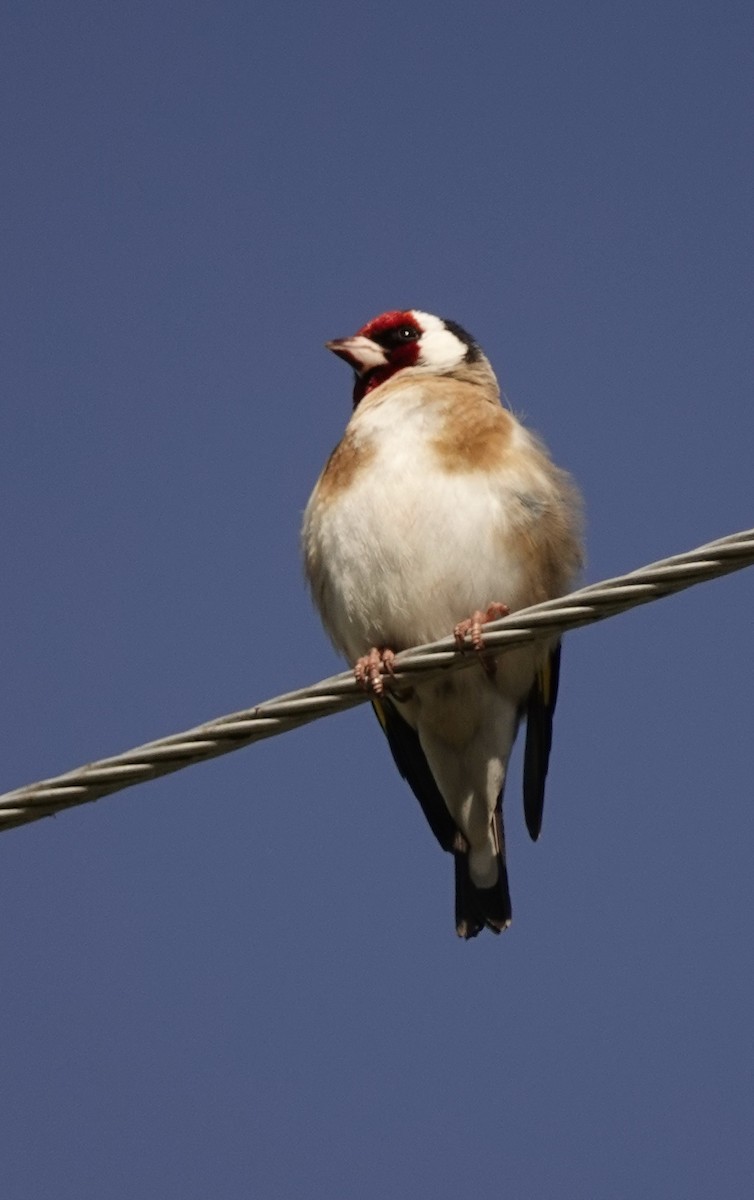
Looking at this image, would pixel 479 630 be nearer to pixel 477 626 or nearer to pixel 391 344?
pixel 477 626

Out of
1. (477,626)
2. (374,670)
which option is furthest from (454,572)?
(477,626)

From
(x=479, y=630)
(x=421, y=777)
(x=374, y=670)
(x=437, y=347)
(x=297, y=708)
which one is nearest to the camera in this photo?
(x=297, y=708)

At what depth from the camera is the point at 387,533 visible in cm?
621

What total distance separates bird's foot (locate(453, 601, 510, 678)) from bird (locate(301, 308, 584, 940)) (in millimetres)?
15

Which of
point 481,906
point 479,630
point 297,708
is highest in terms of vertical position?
point 479,630

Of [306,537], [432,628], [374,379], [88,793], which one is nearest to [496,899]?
[432,628]

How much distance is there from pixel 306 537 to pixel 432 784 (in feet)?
3.40

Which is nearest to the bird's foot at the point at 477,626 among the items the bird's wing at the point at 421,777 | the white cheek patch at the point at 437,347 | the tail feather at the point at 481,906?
the bird's wing at the point at 421,777

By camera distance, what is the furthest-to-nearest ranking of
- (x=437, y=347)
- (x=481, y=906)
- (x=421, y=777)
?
(x=437, y=347) → (x=421, y=777) → (x=481, y=906)

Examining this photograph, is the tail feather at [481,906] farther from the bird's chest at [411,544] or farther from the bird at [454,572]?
the bird's chest at [411,544]

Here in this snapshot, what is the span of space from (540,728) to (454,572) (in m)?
0.81

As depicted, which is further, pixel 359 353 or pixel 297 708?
pixel 359 353

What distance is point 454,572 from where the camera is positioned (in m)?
6.16

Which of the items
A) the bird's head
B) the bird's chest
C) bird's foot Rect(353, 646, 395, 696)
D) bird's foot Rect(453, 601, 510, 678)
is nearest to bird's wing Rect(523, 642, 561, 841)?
bird's foot Rect(453, 601, 510, 678)
